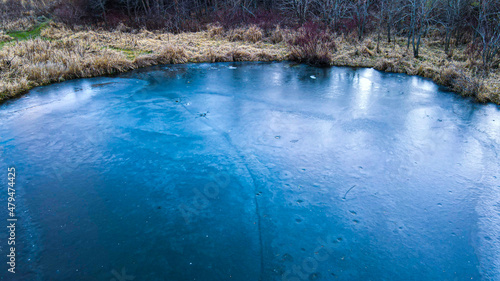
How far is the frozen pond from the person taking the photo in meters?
3.20

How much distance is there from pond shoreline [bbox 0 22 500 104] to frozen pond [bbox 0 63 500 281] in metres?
1.62

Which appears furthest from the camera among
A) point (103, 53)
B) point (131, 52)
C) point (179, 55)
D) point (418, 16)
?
point (131, 52)

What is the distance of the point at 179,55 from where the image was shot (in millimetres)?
11414

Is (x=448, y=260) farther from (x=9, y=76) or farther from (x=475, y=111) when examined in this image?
(x=9, y=76)

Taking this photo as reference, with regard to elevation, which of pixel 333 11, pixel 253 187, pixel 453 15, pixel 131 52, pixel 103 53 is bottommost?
pixel 253 187

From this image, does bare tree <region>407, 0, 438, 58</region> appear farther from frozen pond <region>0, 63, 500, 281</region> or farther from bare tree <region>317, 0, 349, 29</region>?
frozen pond <region>0, 63, 500, 281</region>

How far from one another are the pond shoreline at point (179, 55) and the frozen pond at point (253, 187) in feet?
5.32

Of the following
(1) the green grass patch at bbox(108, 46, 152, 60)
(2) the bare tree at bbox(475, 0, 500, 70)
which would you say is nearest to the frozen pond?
(2) the bare tree at bbox(475, 0, 500, 70)

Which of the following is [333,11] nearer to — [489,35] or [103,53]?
[489,35]

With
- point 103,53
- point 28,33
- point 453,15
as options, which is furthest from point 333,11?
point 28,33

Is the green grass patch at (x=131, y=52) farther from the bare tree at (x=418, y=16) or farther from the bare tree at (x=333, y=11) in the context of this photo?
the bare tree at (x=418, y=16)

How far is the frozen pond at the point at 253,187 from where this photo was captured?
3195 millimetres

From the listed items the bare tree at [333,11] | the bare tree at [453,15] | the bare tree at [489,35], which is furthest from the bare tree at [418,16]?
the bare tree at [333,11]

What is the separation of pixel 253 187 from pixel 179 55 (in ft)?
27.8
